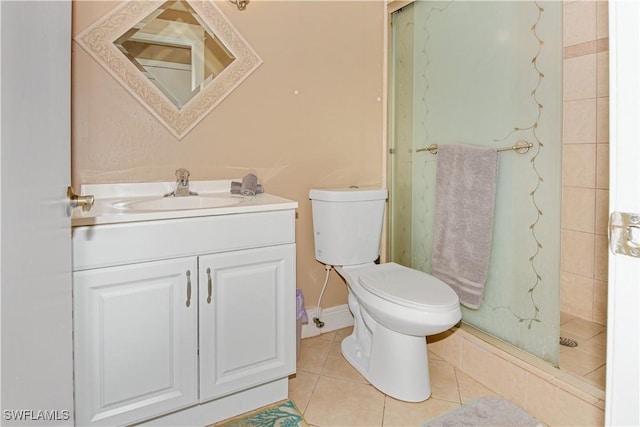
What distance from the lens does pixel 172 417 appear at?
149 centimetres

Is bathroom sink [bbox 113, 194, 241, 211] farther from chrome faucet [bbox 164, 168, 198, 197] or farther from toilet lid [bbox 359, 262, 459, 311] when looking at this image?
toilet lid [bbox 359, 262, 459, 311]

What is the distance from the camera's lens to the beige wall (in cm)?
168

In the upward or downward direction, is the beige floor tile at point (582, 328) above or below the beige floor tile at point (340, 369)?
above

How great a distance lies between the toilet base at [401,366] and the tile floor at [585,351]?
1.79 feet

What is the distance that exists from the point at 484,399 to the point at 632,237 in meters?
1.43

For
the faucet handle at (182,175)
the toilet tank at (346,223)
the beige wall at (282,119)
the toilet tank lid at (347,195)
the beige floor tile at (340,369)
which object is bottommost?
the beige floor tile at (340,369)

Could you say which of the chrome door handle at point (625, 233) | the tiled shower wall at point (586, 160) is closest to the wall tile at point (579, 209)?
the tiled shower wall at point (586, 160)

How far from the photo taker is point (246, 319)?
1.54 m

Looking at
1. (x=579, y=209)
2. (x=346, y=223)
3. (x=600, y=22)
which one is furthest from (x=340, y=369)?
(x=600, y=22)

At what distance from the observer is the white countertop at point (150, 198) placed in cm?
127

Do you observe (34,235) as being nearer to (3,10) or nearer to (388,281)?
(3,10)

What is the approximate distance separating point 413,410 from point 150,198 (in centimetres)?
142

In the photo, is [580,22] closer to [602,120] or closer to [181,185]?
[602,120]

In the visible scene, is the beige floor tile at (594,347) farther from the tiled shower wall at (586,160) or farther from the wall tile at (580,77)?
the wall tile at (580,77)
